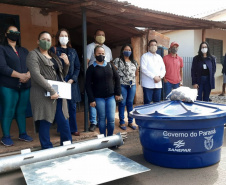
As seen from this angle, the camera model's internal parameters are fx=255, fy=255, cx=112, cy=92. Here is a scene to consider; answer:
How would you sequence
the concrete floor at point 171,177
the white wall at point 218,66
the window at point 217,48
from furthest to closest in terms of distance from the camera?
the window at point 217,48
the white wall at point 218,66
the concrete floor at point 171,177

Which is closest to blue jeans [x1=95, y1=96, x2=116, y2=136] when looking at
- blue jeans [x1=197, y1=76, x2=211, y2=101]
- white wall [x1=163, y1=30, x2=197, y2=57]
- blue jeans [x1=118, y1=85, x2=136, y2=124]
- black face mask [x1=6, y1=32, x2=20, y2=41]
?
blue jeans [x1=118, y1=85, x2=136, y2=124]

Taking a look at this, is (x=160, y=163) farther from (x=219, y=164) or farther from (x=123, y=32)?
(x=123, y=32)

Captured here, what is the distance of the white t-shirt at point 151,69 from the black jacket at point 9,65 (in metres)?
2.67

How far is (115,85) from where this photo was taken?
15.3 feet

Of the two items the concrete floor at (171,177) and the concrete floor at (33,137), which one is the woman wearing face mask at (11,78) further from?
the concrete floor at (171,177)

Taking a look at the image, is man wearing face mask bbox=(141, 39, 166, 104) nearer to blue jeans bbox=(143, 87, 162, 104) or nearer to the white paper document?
blue jeans bbox=(143, 87, 162, 104)

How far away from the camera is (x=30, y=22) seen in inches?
265

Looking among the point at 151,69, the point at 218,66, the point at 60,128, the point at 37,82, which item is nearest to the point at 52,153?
the point at 60,128

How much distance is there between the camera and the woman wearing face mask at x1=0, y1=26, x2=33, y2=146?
414 cm

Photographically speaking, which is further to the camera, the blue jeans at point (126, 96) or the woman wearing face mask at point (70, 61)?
the blue jeans at point (126, 96)

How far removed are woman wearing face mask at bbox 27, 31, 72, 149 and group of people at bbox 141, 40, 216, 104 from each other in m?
2.37

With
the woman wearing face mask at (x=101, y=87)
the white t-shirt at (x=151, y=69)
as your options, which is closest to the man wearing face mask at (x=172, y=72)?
the white t-shirt at (x=151, y=69)

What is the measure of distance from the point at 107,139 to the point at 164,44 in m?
6.73

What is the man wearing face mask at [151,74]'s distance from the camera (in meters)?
5.76
